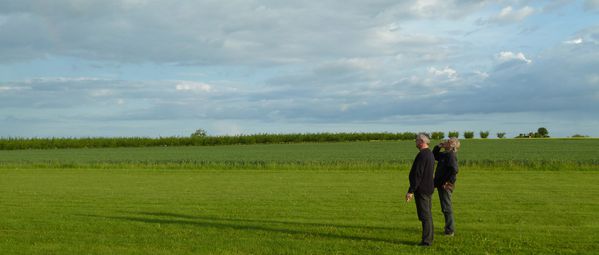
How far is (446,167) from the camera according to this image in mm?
12594

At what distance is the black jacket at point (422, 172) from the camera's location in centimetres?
1159

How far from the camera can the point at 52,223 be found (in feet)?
48.6

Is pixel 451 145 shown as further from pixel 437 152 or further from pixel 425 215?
pixel 425 215

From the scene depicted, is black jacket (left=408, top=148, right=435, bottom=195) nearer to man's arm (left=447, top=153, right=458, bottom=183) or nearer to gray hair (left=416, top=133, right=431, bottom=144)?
gray hair (left=416, top=133, right=431, bottom=144)

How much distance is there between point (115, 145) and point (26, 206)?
71917 mm

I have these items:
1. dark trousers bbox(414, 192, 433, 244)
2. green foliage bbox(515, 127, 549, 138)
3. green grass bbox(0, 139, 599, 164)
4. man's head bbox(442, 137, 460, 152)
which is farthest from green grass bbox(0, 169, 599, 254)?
green foliage bbox(515, 127, 549, 138)

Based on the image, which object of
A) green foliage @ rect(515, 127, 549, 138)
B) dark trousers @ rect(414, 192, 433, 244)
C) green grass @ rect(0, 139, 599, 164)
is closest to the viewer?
dark trousers @ rect(414, 192, 433, 244)

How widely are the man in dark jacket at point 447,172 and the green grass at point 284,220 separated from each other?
502 millimetres

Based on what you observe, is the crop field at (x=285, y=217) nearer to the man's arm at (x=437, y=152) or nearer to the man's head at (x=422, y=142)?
the man's arm at (x=437, y=152)

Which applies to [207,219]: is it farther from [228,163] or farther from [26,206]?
[228,163]

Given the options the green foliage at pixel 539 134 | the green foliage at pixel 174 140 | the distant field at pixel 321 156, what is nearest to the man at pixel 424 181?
the distant field at pixel 321 156

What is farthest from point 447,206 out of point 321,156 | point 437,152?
point 321,156

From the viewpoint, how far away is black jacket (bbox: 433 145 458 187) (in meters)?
12.5

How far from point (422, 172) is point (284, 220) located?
472 centimetres
